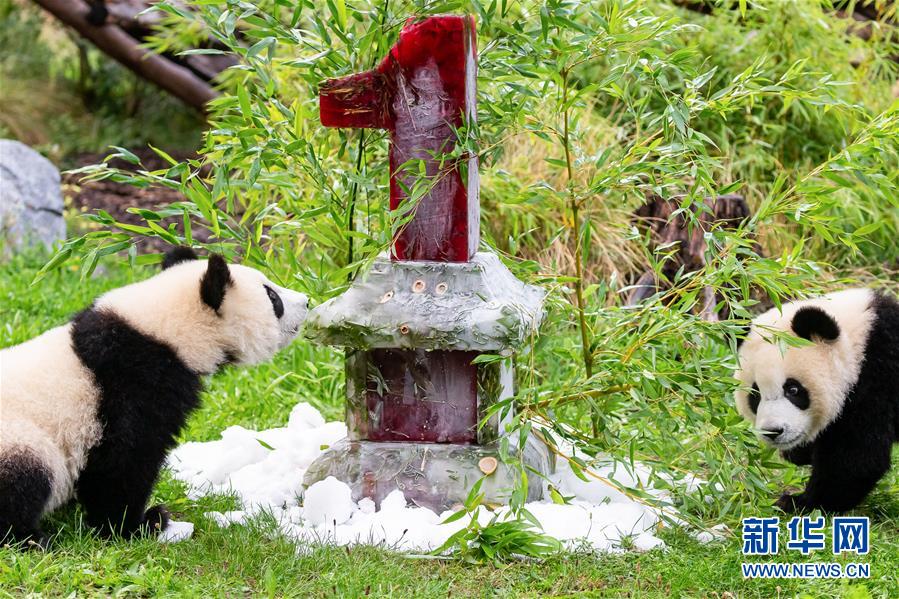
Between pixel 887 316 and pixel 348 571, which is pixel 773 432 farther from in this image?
pixel 348 571

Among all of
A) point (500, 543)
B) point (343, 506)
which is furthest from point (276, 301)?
point (500, 543)

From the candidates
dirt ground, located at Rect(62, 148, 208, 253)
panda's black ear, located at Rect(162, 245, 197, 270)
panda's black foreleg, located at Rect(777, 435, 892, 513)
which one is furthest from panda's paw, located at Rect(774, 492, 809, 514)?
dirt ground, located at Rect(62, 148, 208, 253)

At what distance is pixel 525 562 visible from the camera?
123 inches

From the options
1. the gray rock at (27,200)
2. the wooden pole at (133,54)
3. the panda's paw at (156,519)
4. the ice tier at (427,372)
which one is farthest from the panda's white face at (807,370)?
the wooden pole at (133,54)

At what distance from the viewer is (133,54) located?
9.35 metres

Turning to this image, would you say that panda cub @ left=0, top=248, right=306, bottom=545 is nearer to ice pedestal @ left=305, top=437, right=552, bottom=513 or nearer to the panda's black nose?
ice pedestal @ left=305, top=437, right=552, bottom=513

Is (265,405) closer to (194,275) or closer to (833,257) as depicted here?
(194,275)

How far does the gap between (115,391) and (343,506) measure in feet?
2.80

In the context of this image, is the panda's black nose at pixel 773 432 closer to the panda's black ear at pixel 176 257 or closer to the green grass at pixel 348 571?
the green grass at pixel 348 571

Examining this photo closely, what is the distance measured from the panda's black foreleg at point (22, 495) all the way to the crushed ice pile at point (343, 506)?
43 cm

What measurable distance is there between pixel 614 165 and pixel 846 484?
136cm

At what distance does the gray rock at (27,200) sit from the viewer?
7.24 m

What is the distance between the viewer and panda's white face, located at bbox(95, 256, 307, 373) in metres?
3.28

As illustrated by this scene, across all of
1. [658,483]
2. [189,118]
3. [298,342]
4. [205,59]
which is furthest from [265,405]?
[189,118]
